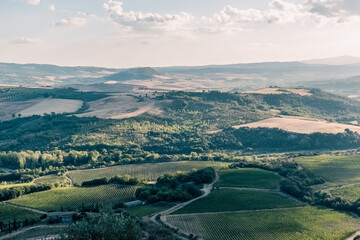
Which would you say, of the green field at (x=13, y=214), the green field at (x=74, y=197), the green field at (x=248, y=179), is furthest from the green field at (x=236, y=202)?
the green field at (x=13, y=214)

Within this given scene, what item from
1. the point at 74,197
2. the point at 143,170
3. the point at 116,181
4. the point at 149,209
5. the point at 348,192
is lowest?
the point at 143,170

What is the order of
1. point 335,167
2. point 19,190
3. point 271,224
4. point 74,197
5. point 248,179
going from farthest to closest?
point 335,167 < point 248,179 < point 19,190 < point 74,197 < point 271,224

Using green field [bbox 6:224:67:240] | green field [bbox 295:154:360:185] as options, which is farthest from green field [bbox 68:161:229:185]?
green field [bbox 6:224:67:240]

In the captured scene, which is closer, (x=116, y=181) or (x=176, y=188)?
(x=176, y=188)

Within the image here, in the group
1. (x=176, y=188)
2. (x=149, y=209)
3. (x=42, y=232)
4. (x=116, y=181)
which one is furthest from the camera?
(x=116, y=181)

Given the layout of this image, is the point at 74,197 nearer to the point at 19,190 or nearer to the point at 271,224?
the point at 19,190

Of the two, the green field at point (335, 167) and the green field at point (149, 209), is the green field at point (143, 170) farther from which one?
the green field at point (149, 209)

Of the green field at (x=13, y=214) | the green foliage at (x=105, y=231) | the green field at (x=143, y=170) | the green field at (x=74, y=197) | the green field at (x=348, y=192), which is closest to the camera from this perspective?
the green foliage at (x=105, y=231)

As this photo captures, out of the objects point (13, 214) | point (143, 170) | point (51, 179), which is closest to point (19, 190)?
point (13, 214)
